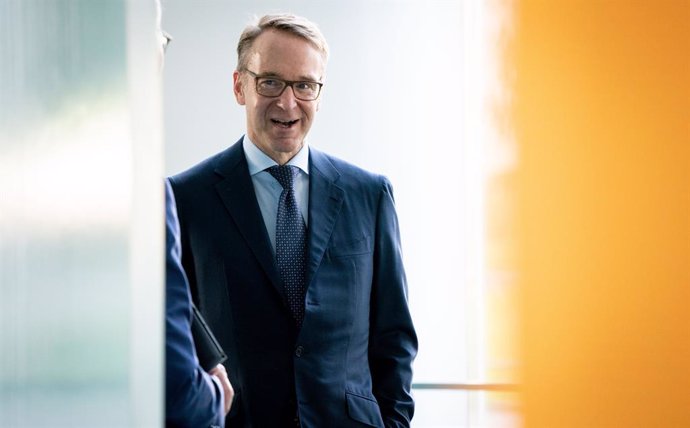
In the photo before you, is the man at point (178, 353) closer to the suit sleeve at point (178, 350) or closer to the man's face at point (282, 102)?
the suit sleeve at point (178, 350)

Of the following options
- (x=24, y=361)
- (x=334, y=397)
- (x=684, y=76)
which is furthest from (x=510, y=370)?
(x=24, y=361)

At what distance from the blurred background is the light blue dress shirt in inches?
27.2

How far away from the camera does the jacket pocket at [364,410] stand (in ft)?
7.25

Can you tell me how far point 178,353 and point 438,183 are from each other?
229 centimetres

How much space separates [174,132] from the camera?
11.4 feet

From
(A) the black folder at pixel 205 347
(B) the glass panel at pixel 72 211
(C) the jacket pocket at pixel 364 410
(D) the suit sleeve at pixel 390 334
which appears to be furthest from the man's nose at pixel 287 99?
(B) the glass panel at pixel 72 211

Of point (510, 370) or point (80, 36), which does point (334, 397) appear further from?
point (80, 36)

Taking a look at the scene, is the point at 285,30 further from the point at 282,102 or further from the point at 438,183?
the point at 438,183

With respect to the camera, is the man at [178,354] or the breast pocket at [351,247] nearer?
the man at [178,354]

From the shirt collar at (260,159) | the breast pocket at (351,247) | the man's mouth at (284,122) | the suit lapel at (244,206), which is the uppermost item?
the man's mouth at (284,122)

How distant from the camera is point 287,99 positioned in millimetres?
2318

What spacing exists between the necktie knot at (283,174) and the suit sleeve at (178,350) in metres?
0.98

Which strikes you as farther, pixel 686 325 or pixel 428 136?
pixel 428 136

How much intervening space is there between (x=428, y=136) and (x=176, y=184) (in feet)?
4.55
